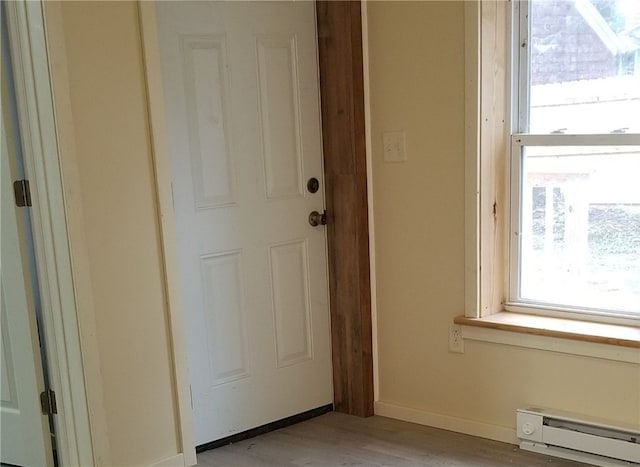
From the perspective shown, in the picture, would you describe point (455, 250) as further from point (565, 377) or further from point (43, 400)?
point (43, 400)

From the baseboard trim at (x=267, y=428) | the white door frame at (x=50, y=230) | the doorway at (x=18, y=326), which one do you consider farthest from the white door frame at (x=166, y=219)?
the doorway at (x=18, y=326)

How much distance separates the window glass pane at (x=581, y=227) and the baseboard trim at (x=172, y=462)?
1454 mm

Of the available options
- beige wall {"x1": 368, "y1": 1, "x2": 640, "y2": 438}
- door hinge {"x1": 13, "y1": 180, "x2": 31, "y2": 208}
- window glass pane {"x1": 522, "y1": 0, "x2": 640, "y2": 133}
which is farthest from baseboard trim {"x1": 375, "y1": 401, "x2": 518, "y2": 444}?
door hinge {"x1": 13, "y1": 180, "x2": 31, "y2": 208}

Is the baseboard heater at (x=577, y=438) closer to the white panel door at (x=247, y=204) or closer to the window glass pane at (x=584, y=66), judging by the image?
the white panel door at (x=247, y=204)

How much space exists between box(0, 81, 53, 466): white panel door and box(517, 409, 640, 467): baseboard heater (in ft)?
5.74

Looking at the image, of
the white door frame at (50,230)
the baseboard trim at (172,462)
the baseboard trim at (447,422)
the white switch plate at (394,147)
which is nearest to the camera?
the white door frame at (50,230)

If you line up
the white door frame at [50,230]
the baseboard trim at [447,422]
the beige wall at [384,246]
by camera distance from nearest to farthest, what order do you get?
the white door frame at [50,230] → the beige wall at [384,246] → the baseboard trim at [447,422]

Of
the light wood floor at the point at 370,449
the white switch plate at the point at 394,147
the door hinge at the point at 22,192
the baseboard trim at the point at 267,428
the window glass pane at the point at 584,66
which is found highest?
the window glass pane at the point at 584,66

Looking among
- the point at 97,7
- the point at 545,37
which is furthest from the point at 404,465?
the point at 97,7

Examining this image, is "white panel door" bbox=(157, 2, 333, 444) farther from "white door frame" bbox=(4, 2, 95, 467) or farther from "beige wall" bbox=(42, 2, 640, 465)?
"white door frame" bbox=(4, 2, 95, 467)

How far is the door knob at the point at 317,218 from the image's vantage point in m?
2.88

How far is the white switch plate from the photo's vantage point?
2.75 meters

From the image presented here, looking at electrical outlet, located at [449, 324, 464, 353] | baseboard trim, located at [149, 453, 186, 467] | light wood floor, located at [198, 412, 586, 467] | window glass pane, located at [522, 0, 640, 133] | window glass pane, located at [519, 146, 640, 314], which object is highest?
window glass pane, located at [522, 0, 640, 133]

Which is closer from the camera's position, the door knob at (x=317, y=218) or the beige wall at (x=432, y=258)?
the beige wall at (x=432, y=258)
